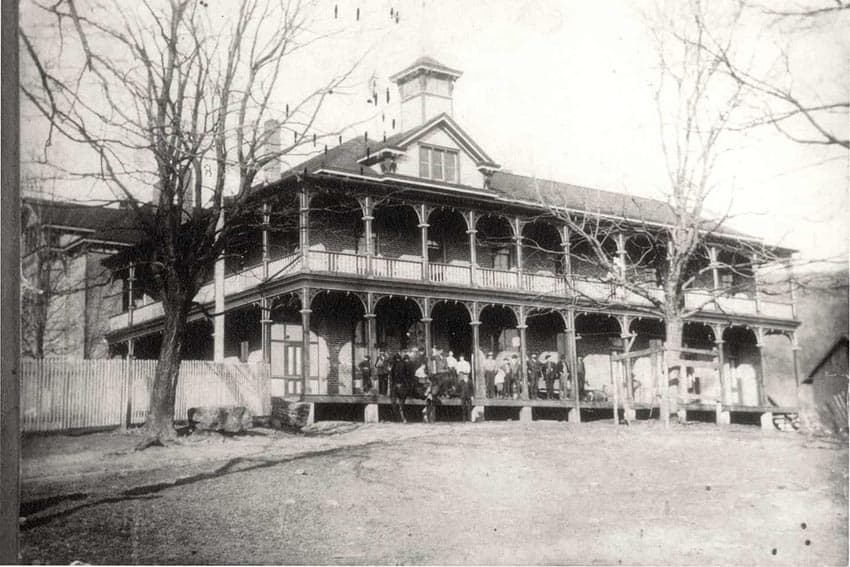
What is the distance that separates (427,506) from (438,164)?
13472 millimetres

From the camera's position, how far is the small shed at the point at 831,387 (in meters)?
7.15

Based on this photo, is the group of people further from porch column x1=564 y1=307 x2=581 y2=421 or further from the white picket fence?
the white picket fence

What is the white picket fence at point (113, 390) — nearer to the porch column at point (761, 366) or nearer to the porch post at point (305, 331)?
the porch post at point (305, 331)

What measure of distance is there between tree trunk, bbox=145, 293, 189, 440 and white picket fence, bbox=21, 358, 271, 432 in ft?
2.11

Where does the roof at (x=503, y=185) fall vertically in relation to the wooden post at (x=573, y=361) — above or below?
above

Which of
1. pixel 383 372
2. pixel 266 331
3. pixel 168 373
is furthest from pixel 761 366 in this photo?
pixel 168 373

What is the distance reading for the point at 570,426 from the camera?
1389cm

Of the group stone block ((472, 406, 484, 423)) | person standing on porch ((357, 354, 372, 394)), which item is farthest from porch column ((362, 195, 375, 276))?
stone block ((472, 406, 484, 423))

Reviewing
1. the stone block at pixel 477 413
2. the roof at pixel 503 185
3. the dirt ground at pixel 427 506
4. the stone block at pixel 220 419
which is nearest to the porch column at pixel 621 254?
the roof at pixel 503 185

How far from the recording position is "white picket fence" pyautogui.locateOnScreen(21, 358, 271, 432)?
6.67 metres

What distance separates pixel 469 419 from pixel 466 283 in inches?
140

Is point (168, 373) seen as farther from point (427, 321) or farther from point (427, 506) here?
point (427, 321)

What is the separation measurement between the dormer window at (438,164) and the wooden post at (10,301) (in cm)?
1370

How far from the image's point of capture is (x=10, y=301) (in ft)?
19.8
